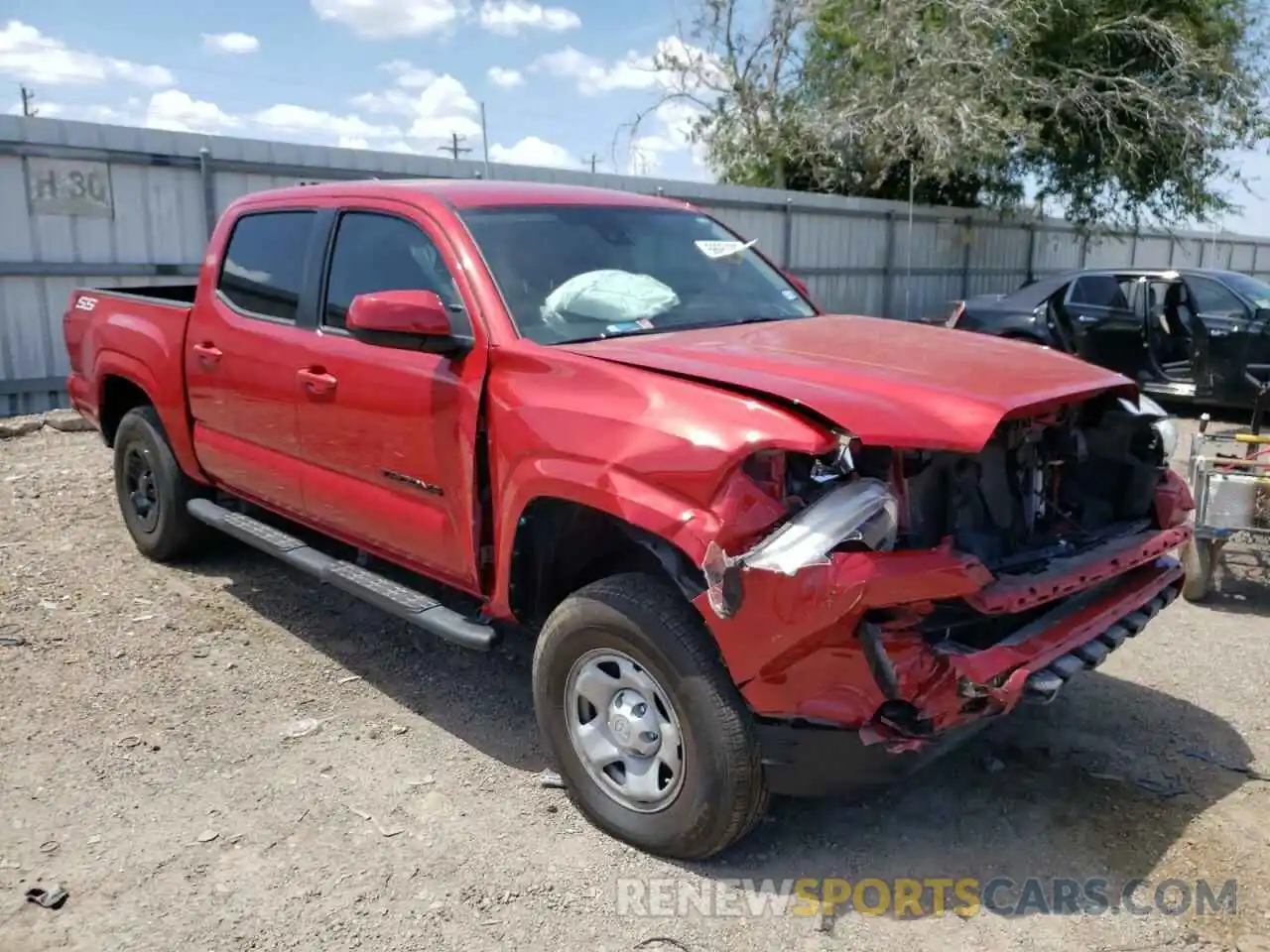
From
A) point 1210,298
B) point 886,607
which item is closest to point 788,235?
point 1210,298

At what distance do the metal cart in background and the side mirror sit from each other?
344cm

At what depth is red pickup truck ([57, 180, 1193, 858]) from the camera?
274 cm

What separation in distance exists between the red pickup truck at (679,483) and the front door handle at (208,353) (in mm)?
24

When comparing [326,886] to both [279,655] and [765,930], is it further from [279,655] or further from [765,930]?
[279,655]

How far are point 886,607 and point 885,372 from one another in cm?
78

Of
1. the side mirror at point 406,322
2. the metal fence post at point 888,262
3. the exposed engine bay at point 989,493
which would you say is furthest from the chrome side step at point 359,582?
the metal fence post at point 888,262

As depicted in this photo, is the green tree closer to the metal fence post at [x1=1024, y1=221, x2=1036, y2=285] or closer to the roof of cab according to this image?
the metal fence post at [x1=1024, y1=221, x2=1036, y2=285]

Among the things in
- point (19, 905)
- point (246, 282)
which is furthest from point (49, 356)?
point (19, 905)

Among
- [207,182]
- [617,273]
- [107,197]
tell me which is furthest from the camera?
[207,182]

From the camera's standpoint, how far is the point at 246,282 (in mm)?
4945

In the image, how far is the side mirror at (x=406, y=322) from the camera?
3443mm

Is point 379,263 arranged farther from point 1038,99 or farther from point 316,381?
point 1038,99

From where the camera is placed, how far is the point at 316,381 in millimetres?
4242

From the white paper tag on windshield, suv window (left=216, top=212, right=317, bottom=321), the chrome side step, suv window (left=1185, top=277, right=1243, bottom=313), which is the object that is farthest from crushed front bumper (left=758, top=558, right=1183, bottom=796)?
suv window (left=1185, top=277, right=1243, bottom=313)
